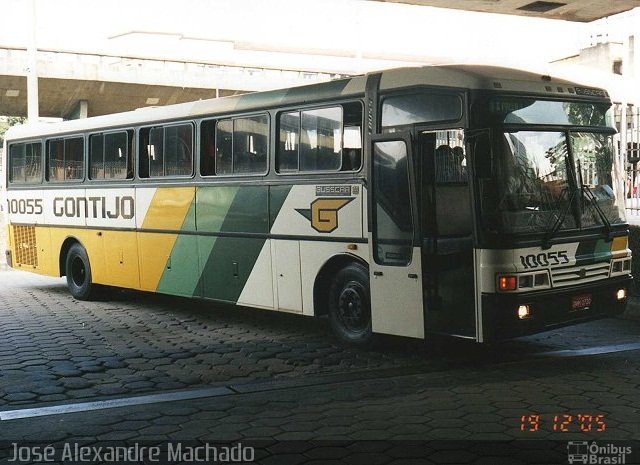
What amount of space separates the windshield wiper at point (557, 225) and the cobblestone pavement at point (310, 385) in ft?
4.05

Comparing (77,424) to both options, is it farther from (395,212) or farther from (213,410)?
(395,212)

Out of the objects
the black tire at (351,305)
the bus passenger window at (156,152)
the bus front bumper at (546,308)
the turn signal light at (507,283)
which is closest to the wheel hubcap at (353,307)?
the black tire at (351,305)

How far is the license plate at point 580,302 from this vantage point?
8.12 m

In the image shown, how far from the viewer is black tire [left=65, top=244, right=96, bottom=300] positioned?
13.9 meters

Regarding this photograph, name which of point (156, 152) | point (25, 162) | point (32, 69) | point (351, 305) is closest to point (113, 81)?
point (32, 69)

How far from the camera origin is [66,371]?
322 inches

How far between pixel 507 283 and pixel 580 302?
106 centimetres

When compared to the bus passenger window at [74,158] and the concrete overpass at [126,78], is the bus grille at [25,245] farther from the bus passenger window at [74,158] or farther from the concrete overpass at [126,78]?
the concrete overpass at [126,78]

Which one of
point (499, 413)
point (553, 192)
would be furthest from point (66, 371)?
point (553, 192)

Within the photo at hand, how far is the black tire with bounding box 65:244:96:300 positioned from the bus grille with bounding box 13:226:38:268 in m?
1.15

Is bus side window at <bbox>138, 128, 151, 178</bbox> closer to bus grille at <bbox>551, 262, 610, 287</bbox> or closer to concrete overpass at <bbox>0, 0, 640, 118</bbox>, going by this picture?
bus grille at <bbox>551, 262, 610, 287</bbox>

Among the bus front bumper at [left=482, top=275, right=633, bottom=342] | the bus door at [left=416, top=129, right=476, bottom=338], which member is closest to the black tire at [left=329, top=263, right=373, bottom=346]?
the bus door at [left=416, top=129, right=476, bottom=338]

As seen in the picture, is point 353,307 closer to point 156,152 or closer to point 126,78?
→ point 156,152

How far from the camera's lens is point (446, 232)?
26.7 feet
